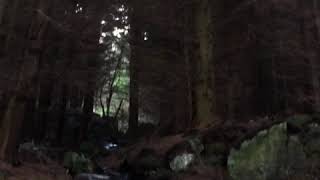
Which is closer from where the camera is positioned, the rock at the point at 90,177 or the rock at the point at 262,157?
the rock at the point at 262,157

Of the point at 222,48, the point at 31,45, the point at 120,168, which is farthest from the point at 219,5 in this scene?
the point at 31,45

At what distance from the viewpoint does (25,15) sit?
15.9 metres

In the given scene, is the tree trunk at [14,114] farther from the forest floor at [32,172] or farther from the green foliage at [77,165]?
the green foliage at [77,165]

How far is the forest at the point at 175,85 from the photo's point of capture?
12.0m

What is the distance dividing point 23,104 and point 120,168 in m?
5.50

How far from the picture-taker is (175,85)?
21.4m

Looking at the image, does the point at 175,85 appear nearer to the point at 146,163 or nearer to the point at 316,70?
the point at 316,70

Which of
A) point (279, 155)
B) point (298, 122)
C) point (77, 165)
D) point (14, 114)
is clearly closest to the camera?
point (279, 155)

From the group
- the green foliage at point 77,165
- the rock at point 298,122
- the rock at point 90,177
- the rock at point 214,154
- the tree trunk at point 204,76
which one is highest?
the tree trunk at point 204,76

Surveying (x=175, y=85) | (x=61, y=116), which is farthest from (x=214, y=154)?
(x=61, y=116)

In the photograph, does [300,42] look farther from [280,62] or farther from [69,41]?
[69,41]

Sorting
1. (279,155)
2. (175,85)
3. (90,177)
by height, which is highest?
(175,85)

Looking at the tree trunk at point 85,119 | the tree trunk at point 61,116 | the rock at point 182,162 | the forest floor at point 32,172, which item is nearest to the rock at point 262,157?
the rock at point 182,162

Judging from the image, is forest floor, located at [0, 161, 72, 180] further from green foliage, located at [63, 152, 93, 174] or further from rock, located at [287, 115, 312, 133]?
rock, located at [287, 115, 312, 133]
